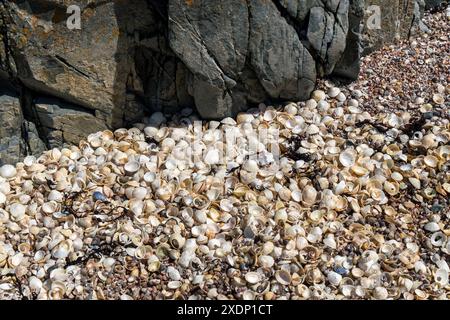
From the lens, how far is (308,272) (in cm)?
485

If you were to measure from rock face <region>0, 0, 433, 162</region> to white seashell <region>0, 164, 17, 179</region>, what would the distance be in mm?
88

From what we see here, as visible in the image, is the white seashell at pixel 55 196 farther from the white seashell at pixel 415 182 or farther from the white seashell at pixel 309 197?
the white seashell at pixel 415 182

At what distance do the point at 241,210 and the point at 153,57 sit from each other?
5.31 feet

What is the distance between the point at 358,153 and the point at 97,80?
2.35 meters

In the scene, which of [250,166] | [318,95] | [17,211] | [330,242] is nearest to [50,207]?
[17,211]

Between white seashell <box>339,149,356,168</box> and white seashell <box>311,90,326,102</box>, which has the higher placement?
white seashell <box>311,90,326,102</box>

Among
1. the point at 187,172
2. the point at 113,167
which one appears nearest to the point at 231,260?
the point at 187,172

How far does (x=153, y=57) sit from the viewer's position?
19.0 feet

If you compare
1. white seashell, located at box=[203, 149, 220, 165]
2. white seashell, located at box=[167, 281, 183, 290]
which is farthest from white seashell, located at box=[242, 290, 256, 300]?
white seashell, located at box=[203, 149, 220, 165]

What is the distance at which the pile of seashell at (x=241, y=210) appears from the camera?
16.0 feet

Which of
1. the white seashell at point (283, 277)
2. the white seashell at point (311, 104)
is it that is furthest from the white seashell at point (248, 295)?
the white seashell at point (311, 104)

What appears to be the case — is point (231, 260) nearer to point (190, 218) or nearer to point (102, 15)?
point (190, 218)

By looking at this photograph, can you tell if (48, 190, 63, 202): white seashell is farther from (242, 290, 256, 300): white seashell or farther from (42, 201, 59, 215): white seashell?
(242, 290, 256, 300): white seashell

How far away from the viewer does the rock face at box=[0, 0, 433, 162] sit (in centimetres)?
538
